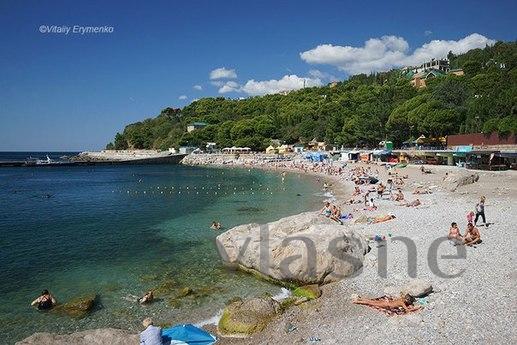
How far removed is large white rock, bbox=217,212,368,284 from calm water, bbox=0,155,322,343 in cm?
80

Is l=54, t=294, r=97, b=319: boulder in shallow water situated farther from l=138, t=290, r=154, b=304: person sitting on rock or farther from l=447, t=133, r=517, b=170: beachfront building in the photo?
l=447, t=133, r=517, b=170: beachfront building

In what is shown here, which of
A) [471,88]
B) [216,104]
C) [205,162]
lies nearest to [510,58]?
[471,88]

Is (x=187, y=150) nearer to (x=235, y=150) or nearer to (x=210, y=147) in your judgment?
(x=210, y=147)

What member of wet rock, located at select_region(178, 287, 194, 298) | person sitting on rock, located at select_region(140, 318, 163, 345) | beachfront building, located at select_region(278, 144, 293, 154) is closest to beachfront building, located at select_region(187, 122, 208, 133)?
beachfront building, located at select_region(278, 144, 293, 154)

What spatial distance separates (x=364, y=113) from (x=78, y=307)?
250ft

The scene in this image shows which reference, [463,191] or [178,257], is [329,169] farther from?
[178,257]

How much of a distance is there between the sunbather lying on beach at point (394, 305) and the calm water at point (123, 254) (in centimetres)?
399

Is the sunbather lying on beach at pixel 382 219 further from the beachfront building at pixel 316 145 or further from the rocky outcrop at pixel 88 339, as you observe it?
the beachfront building at pixel 316 145

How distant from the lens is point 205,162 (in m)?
104

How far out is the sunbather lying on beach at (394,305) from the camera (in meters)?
11.1

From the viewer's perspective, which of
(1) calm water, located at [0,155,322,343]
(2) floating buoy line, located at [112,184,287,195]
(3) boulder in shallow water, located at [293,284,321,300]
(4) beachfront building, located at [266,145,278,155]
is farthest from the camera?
(4) beachfront building, located at [266,145,278,155]

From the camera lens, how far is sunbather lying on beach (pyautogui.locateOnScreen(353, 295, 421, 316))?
11.1 meters

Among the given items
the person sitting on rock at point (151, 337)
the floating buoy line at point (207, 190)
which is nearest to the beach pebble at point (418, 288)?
the person sitting on rock at point (151, 337)

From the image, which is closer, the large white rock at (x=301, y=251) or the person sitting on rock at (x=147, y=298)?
the person sitting on rock at (x=147, y=298)
